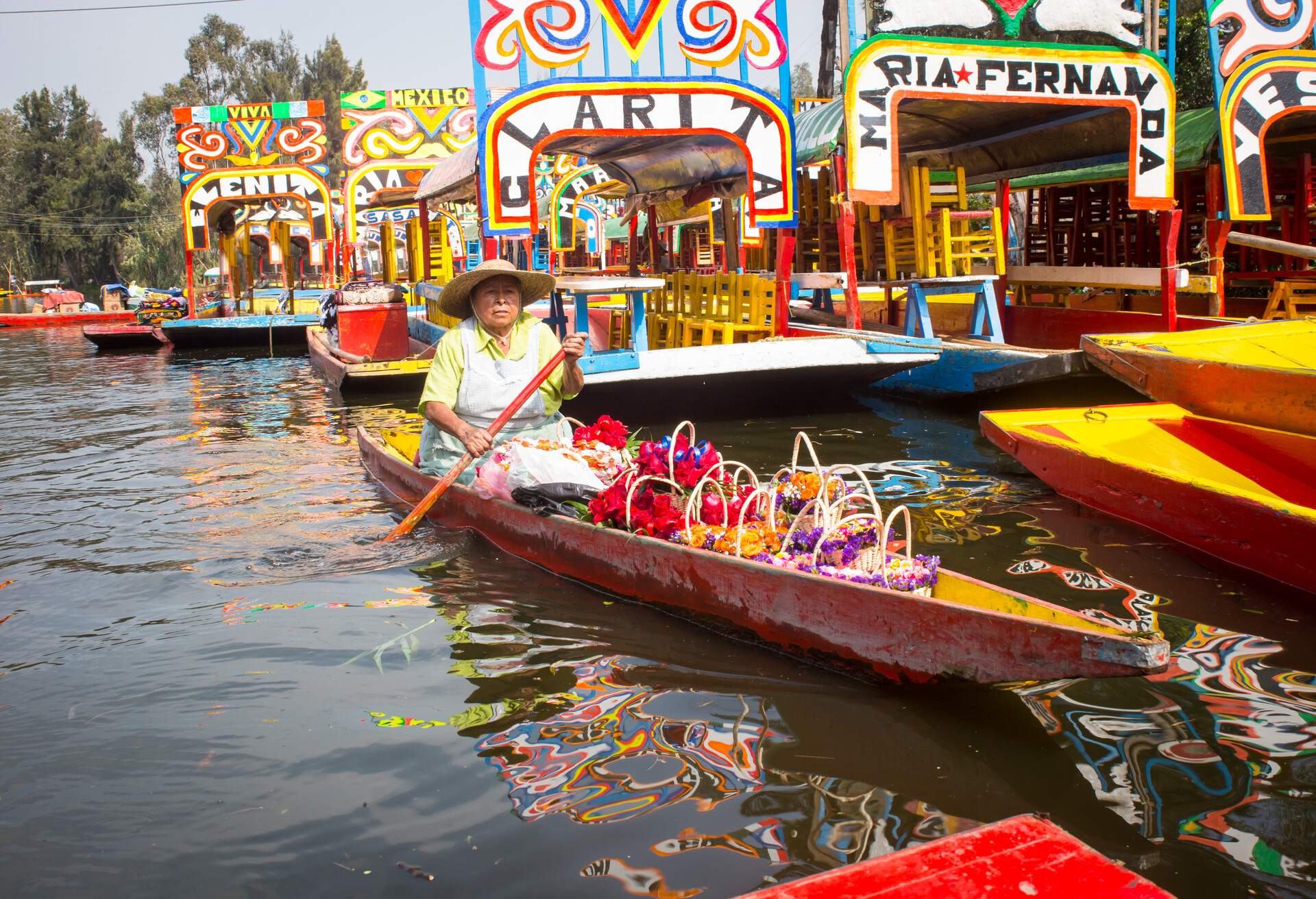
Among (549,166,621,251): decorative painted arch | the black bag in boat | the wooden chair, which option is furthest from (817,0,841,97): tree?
the black bag in boat

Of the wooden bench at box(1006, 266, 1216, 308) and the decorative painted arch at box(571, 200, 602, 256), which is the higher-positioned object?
the decorative painted arch at box(571, 200, 602, 256)

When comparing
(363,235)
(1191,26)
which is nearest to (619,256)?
(363,235)

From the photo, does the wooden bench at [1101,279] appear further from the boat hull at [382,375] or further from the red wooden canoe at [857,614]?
the red wooden canoe at [857,614]

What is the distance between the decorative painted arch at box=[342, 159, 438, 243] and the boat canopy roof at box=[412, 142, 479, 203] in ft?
16.3

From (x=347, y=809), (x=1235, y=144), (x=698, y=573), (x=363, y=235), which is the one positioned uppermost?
(x=363, y=235)

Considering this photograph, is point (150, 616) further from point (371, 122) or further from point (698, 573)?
point (371, 122)

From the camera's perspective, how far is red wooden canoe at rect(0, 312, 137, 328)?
32156mm

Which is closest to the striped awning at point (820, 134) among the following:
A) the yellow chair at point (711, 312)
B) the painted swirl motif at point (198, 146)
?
the yellow chair at point (711, 312)

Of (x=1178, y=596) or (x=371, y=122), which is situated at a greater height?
(x=371, y=122)

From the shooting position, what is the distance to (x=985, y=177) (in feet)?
45.6

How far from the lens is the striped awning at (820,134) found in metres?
11.5

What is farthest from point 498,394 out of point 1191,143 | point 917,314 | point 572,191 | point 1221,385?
point 572,191

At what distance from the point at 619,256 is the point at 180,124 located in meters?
14.8

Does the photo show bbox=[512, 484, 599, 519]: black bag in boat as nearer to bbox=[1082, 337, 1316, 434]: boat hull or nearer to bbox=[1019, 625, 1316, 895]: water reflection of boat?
bbox=[1019, 625, 1316, 895]: water reflection of boat
